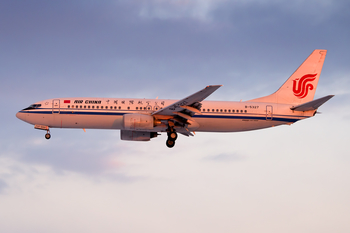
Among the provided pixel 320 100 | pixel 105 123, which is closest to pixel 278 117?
pixel 320 100

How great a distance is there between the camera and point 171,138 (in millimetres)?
31141

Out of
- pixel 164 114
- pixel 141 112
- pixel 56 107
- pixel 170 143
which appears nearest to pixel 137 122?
pixel 141 112

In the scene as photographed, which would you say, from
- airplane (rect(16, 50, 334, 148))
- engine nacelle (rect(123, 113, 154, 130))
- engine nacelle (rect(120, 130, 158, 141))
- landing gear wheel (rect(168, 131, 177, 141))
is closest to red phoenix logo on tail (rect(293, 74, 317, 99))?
airplane (rect(16, 50, 334, 148))

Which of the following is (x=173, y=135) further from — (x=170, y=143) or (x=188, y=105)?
(x=188, y=105)

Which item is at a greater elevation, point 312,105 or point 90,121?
point 312,105

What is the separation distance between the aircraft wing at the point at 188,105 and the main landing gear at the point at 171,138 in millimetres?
1816

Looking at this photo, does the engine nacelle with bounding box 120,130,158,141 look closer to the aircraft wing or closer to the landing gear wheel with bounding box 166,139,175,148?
the landing gear wheel with bounding box 166,139,175,148

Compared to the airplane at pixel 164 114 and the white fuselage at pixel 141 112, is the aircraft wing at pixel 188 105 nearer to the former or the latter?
the airplane at pixel 164 114

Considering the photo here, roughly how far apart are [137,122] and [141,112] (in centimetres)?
217

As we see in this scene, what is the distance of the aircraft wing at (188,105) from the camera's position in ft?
87.1

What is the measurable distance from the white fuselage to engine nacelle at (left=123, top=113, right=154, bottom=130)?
66.1 inches

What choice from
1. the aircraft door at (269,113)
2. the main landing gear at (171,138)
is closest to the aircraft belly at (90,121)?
the main landing gear at (171,138)

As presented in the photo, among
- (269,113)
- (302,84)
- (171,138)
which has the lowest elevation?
(171,138)

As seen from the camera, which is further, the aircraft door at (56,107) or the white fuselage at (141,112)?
the aircraft door at (56,107)
